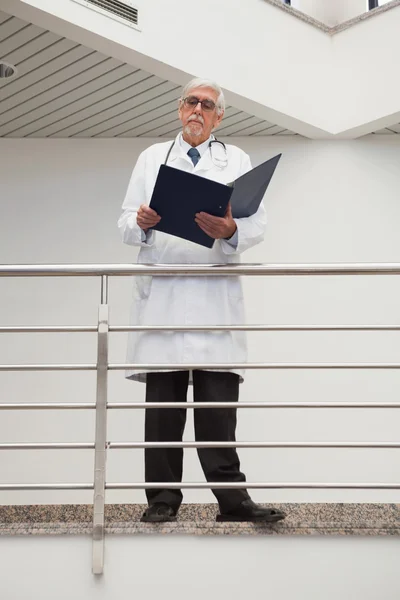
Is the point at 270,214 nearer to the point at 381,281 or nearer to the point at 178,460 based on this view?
the point at 381,281

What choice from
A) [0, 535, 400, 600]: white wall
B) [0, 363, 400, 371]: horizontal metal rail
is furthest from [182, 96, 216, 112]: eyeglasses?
[0, 535, 400, 600]: white wall

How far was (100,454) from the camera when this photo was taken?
7.99 ft

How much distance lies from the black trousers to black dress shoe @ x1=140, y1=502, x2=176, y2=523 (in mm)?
21

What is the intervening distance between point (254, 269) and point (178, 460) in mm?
679

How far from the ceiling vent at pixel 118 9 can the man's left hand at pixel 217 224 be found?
168cm

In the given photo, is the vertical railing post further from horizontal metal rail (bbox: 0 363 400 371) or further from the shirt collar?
the shirt collar

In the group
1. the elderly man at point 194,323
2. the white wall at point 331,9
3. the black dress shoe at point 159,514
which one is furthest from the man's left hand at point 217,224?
the white wall at point 331,9

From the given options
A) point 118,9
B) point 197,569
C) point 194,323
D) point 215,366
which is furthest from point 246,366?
point 118,9

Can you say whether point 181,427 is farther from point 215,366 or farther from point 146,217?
point 146,217

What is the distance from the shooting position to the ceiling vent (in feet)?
12.1

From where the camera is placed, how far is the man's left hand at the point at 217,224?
2.44 metres

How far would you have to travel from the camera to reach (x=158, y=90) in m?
4.22

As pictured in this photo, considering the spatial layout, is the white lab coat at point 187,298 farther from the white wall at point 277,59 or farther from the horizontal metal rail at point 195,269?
the white wall at point 277,59

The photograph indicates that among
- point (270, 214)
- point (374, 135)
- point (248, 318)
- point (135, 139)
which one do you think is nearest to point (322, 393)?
point (248, 318)
